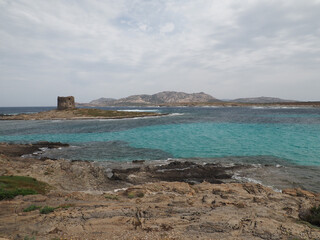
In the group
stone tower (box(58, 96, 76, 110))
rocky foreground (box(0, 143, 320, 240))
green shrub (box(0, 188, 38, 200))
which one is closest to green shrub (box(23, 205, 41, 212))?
rocky foreground (box(0, 143, 320, 240))

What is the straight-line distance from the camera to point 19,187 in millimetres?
13211

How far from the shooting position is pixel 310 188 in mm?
15219

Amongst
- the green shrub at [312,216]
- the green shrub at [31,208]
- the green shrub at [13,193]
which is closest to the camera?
the green shrub at [312,216]

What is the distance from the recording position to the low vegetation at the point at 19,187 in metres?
11.7

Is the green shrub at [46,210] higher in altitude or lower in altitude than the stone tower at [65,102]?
lower

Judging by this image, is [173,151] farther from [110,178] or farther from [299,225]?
[299,225]

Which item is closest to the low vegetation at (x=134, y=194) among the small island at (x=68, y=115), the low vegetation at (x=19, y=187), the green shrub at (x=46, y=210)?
the green shrub at (x=46, y=210)

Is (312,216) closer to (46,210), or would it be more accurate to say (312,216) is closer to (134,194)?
(134,194)

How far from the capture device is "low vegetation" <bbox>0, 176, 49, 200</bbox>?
1168cm

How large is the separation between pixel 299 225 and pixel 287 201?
407cm

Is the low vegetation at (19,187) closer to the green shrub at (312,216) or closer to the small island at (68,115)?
the green shrub at (312,216)

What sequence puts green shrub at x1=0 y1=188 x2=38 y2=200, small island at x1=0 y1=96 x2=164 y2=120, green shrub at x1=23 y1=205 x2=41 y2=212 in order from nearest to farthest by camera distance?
green shrub at x1=23 y1=205 x2=41 y2=212 < green shrub at x1=0 y1=188 x2=38 y2=200 < small island at x1=0 y1=96 x2=164 y2=120

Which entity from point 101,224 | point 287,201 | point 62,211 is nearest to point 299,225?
point 287,201

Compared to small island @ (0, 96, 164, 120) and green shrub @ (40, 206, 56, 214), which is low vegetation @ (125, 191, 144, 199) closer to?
green shrub @ (40, 206, 56, 214)
